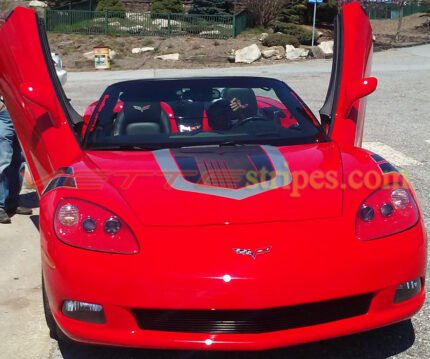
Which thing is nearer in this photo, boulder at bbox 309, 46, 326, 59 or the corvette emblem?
the corvette emblem

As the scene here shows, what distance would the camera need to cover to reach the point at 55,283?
2852 millimetres

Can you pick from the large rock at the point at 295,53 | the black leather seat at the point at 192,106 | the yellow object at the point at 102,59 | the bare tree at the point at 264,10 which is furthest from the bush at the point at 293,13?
the black leather seat at the point at 192,106

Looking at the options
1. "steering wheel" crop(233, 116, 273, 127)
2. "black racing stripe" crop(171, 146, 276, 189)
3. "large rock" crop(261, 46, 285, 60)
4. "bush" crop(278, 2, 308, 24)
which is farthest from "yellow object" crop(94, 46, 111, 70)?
"black racing stripe" crop(171, 146, 276, 189)

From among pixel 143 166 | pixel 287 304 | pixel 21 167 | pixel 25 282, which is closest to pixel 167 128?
pixel 143 166

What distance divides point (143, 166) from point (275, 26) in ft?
87.4

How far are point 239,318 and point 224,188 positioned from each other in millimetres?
723

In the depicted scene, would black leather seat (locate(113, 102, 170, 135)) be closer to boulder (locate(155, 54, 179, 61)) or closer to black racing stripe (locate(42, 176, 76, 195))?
black racing stripe (locate(42, 176, 76, 195))

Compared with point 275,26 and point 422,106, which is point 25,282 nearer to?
point 422,106

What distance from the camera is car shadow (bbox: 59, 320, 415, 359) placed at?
3170 mm

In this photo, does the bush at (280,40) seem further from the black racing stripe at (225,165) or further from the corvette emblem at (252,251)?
the corvette emblem at (252,251)

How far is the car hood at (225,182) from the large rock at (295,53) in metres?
20.8

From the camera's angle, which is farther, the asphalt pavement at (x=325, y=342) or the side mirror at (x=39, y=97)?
the side mirror at (x=39, y=97)

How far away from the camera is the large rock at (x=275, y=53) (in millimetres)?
24216

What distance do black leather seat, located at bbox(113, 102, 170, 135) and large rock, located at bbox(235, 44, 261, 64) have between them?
64.0 feet
